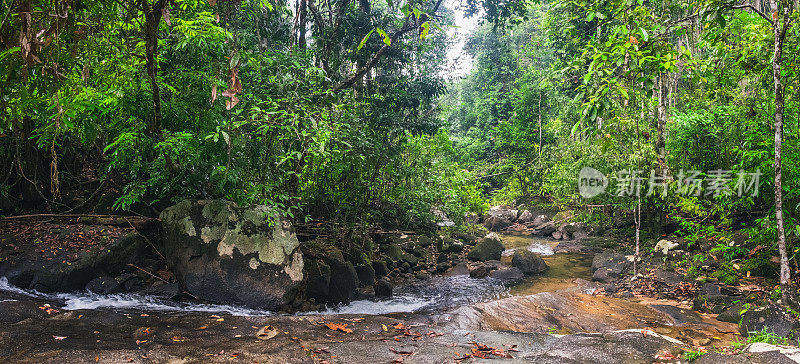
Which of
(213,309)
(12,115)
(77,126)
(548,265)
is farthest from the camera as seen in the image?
(548,265)

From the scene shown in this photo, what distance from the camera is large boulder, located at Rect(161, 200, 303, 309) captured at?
590 cm

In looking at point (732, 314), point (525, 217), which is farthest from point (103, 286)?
point (525, 217)

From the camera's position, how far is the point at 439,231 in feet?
40.2

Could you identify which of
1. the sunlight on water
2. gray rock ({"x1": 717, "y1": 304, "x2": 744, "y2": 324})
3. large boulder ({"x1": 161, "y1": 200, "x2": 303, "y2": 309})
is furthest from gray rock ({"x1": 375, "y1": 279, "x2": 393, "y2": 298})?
gray rock ({"x1": 717, "y1": 304, "x2": 744, "y2": 324})

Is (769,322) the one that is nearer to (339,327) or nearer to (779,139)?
(779,139)

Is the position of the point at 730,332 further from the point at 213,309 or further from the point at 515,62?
the point at 515,62

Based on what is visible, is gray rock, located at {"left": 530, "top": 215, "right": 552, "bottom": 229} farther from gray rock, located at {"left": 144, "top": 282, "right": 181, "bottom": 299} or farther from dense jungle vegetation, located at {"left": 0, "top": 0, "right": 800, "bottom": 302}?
gray rock, located at {"left": 144, "top": 282, "right": 181, "bottom": 299}

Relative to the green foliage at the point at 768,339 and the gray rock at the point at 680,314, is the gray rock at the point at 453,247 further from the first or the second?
the green foliage at the point at 768,339

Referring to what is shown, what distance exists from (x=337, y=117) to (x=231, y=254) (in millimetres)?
2962

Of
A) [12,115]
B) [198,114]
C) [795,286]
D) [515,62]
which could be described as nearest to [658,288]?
[795,286]

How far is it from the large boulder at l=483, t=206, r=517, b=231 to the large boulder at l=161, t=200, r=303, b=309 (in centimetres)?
1469

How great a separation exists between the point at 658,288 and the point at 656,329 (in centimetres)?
257

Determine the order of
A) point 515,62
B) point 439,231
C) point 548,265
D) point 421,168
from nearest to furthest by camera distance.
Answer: point 421,168, point 548,265, point 439,231, point 515,62

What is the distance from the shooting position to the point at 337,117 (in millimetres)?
7539
